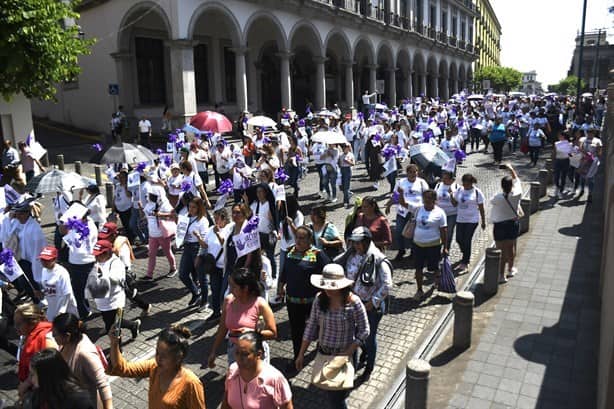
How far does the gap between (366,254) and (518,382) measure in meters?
2.07

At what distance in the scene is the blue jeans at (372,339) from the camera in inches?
203

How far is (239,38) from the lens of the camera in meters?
22.1

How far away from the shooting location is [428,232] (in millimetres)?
7125

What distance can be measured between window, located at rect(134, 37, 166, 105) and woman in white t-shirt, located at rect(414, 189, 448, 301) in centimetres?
2000

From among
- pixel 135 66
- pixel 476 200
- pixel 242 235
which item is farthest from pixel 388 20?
pixel 242 235

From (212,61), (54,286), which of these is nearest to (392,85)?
(212,61)

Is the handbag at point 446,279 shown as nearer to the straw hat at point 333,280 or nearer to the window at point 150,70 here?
the straw hat at point 333,280

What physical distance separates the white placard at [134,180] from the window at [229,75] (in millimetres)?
18383

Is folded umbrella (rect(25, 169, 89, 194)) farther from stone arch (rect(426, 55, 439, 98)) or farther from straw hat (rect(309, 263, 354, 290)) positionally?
stone arch (rect(426, 55, 439, 98))

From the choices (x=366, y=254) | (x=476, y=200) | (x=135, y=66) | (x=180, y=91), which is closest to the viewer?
(x=366, y=254)

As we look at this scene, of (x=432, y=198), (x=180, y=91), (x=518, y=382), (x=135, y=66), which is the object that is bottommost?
(x=518, y=382)

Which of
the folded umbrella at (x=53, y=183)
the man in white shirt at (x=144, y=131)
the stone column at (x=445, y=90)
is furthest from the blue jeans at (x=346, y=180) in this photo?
the stone column at (x=445, y=90)

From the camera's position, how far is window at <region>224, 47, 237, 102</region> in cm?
2722

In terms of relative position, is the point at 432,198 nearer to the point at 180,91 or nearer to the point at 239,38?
the point at 180,91
